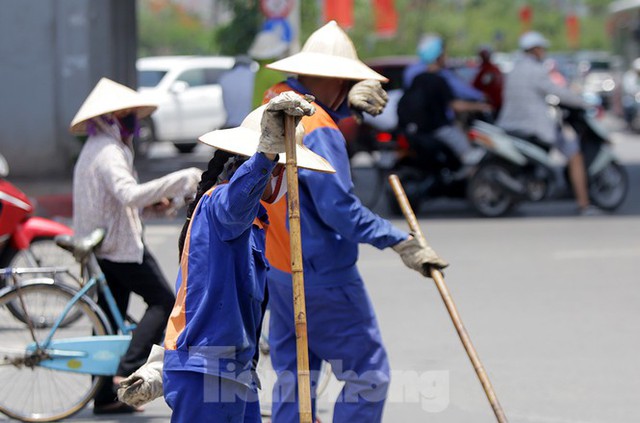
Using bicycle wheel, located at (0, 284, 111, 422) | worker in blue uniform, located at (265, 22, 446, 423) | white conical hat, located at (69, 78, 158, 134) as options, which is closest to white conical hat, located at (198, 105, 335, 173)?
worker in blue uniform, located at (265, 22, 446, 423)

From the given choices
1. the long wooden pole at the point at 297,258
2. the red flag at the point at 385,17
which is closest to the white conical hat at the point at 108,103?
the long wooden pole at the point at 297,258

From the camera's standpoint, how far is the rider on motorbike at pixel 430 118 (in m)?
12.7

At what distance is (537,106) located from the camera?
42.3ft

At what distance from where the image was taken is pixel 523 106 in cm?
1297

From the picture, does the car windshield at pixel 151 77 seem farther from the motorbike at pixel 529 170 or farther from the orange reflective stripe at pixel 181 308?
the orange reflective stripe at pixel 181 308

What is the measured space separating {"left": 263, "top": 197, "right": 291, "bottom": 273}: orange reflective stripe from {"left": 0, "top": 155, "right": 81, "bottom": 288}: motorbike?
3.10 metres

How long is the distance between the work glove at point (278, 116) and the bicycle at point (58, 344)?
2.64 metres

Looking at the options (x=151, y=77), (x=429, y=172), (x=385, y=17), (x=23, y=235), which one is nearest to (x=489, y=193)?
(x=429, y=172)

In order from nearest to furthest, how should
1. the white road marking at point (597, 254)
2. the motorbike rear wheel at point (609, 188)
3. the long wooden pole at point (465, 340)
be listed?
1. the long wooden pole at point (465, 340)
2. the white road marking at point (597, 254)
3. the motorbike rear wheel at point (609, 188)

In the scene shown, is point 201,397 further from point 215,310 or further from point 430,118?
point 430,118

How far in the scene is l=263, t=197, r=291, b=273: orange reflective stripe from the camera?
4.90 metres

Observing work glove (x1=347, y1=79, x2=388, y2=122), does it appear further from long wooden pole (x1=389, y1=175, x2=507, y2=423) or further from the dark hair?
the dark hair

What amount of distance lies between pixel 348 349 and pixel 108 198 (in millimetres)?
1667

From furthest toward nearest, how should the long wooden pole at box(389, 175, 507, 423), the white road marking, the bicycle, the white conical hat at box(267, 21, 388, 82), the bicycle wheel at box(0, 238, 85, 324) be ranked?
the white road marking, the bicycle wheel at box(0, 238, 85, 324), the bicycle, the white conical hat at box(267, 21, 388, 82), the long wooden pole at box(389, 175, 507, 423)
